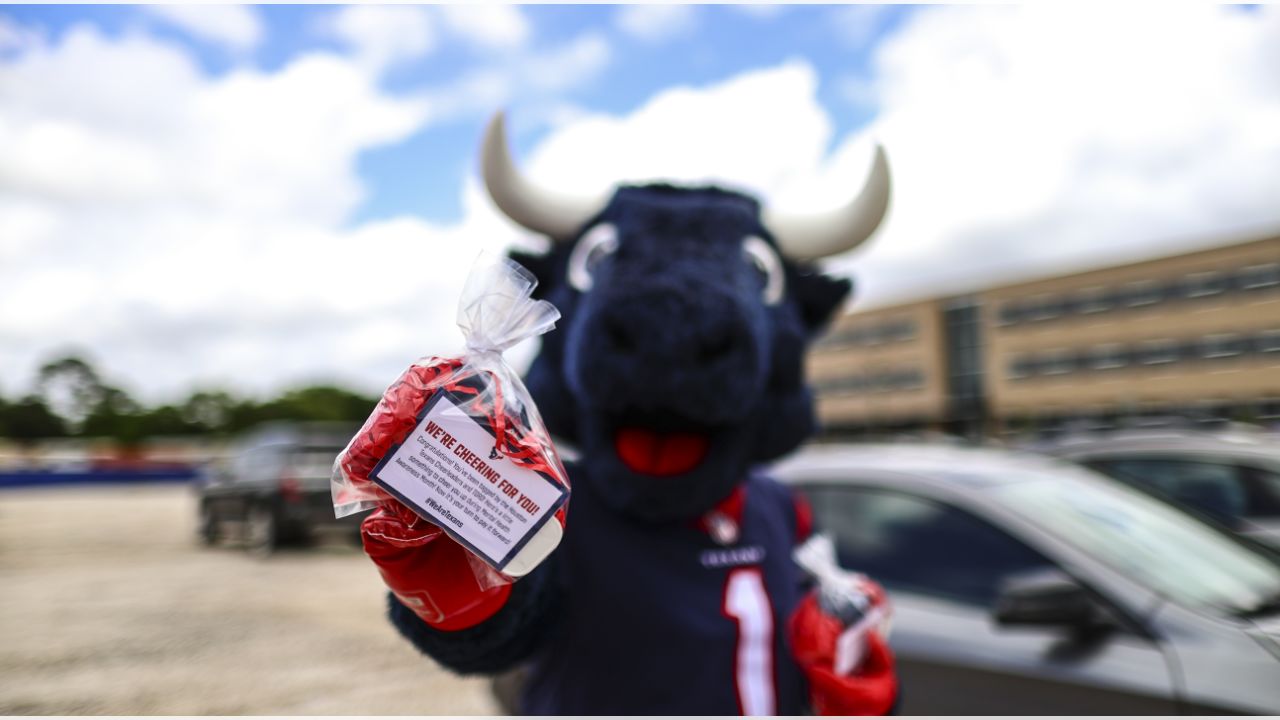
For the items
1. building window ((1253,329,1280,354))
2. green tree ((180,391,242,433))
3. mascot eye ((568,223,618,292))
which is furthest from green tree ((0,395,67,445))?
building window ((1253,329,1280,354))

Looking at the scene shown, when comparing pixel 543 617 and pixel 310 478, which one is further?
pixel 310 478

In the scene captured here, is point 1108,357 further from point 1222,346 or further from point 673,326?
point 673,326

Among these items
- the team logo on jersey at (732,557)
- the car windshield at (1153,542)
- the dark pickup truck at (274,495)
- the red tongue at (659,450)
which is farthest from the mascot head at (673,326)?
the dark pickup truck at (274,495)

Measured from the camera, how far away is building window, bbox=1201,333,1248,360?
3962 centimetres

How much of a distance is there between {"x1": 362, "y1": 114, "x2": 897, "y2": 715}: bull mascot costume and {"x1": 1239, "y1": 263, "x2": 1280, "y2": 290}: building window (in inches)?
1711

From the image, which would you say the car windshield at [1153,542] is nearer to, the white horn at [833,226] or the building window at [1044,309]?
the white horn at [833,226]

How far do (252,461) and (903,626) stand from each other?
11.0 meters

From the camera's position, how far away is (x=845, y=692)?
183cm

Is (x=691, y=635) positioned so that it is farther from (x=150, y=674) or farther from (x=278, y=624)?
(x=278, y=624)

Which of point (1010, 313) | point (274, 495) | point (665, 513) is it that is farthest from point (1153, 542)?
point (1010, 313)

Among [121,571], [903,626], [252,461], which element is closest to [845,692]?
[903,626]

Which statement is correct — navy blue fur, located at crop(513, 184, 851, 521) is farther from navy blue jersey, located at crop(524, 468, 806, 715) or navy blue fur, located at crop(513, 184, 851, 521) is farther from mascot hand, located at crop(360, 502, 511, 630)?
mascot hand, located at crop(360, 502, 511, 630)

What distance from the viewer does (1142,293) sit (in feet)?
143

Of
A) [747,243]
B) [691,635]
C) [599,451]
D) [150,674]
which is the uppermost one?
[747,243]
